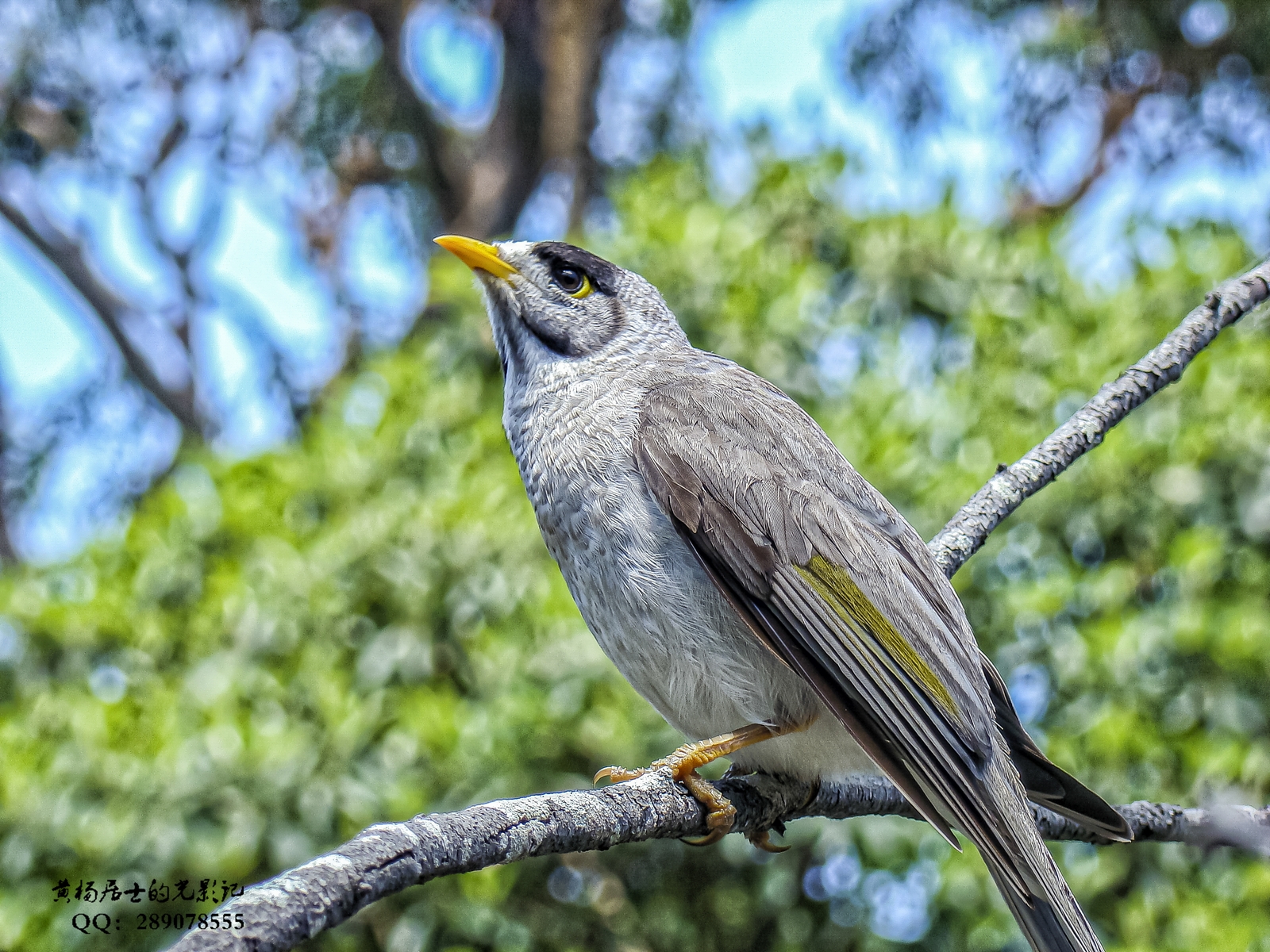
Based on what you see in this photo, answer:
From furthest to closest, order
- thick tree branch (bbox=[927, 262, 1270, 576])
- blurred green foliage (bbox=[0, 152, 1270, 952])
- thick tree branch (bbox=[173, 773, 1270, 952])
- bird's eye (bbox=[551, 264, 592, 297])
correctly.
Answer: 1. blurred green foliage (bbox=[0, 152, 1270, 952])
2. bird's eye (bbox=[551, 264, 592, 297])
3. thick tree branch (bbox=[927, 262, 1270, 576])
4. thick tree branch (bbox=[173, 773, 1270, 952])

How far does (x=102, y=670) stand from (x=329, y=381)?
5376 millimetres

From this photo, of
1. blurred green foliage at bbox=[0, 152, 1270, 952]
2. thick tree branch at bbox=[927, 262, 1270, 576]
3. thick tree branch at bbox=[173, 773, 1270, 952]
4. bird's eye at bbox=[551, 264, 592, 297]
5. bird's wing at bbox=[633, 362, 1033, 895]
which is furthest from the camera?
blurred green foliage at bbox=[0, 152, 1270, 952]

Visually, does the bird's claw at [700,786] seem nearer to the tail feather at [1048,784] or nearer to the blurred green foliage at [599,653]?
the tail feather at [1048,784]

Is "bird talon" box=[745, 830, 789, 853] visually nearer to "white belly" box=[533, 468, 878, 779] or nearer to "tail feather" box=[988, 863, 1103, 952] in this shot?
"white belly" box=[533, 468, 878, 779]

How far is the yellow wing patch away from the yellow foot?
28 cm

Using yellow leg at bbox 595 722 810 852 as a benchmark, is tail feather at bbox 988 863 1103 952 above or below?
below

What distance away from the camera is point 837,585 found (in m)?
2.62

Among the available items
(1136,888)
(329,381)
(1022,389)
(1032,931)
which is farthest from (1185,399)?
(329,381)

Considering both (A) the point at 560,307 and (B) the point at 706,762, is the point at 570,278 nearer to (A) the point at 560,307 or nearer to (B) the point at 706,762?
(A) the point at 560,307

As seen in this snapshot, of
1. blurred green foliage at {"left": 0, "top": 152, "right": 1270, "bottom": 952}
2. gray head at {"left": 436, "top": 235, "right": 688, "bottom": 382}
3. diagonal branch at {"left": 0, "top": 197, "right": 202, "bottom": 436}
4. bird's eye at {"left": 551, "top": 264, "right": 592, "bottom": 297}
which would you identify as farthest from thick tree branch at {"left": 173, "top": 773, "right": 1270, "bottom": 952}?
diagonal branch at {"left": 0, "top": 197, "right": 202, "bottom": 436}

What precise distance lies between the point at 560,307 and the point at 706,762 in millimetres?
1470

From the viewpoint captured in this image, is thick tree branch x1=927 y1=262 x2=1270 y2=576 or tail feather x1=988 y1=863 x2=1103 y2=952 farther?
thick tree branch x1=927 y1=262 x2=1270 y2=576

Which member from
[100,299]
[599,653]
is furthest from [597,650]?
[100,299]

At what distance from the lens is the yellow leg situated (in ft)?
8.23
